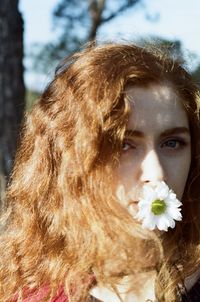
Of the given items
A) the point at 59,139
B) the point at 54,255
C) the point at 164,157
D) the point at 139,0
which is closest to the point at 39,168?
the point at 59,139

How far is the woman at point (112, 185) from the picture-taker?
1545mm

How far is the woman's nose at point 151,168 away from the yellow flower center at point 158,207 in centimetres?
6

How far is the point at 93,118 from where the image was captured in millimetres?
1623

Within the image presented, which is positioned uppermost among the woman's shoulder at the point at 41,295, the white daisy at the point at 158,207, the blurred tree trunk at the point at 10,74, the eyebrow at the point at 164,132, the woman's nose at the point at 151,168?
the blurred tree trunk at the point at 10,74

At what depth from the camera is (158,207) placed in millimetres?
1503

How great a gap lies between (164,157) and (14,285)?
0.58m

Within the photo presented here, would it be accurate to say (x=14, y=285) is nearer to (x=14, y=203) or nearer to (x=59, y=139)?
(x=14, y=203)

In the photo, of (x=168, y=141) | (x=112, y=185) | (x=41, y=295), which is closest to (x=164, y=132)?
(x=168, y=141)

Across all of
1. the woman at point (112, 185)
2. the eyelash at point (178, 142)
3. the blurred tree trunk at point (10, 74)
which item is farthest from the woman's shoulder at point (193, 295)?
the blurred tree trunk at point (10, 74)

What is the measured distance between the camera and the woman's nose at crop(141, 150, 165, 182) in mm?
1513

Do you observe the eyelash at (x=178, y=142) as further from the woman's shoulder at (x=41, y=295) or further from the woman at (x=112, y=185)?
the woman's shoulder at (x=41, y=295)

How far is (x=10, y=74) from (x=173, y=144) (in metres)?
1.89

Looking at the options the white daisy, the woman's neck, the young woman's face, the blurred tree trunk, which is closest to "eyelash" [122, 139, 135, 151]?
the young woman's face

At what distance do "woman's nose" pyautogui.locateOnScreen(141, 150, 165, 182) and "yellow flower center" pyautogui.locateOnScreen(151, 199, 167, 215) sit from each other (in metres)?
0.06
